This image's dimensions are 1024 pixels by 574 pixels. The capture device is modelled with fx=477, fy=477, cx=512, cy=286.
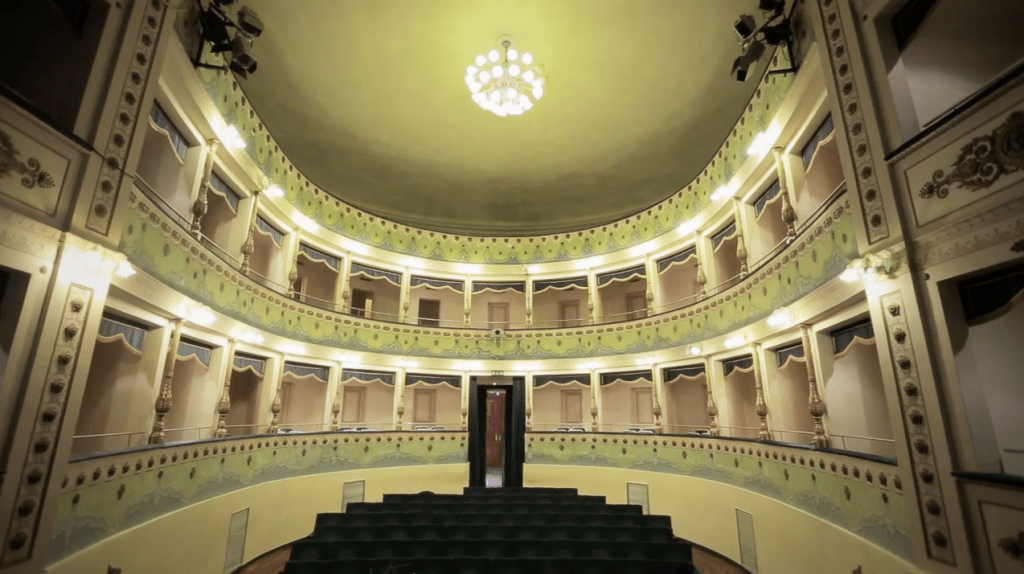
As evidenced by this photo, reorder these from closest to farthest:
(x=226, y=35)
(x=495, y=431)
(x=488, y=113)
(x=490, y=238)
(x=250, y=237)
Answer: (x=226, y=35), (x=250, y=237), (x=488, y=113), (x=490, y=238), (x=495, y=431)

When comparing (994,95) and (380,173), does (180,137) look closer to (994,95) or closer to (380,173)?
(380,173)

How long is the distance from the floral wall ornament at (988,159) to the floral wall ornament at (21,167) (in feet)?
23.7

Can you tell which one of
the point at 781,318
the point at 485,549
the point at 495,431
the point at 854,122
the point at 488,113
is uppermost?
the point at 488,113

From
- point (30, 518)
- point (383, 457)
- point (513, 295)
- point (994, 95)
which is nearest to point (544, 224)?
point (513, 295)

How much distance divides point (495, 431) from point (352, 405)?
7039 mm

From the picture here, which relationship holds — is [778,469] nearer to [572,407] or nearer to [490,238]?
[572,407]

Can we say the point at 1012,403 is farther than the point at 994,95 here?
Yes

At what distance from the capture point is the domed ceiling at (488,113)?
7.86 metres

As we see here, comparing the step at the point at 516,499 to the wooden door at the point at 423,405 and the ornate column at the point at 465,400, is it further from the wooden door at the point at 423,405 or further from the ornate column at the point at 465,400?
the wooden door at the point at 423,405

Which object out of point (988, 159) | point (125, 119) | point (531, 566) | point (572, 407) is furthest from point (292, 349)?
point (988, 159)

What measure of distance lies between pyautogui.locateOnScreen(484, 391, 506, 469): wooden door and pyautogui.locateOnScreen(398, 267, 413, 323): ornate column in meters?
6.65

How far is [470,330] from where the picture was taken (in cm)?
1316

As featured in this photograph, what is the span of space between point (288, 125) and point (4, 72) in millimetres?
5853

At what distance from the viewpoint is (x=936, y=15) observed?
467cm
